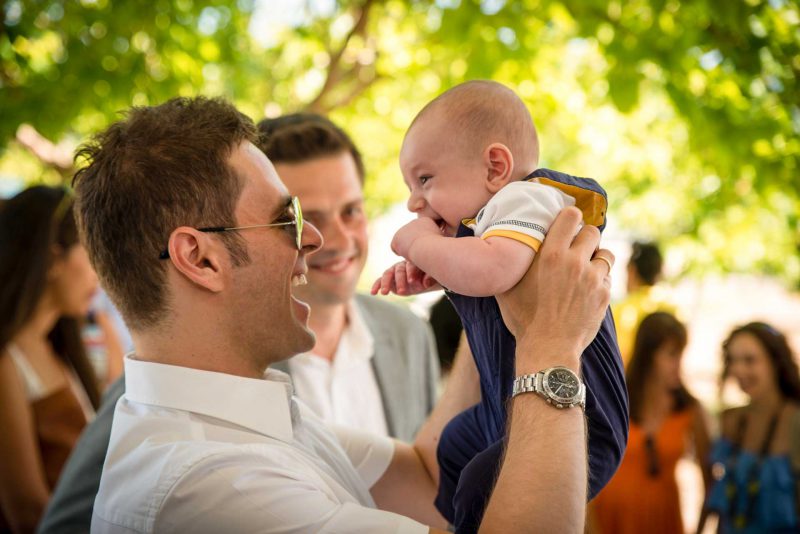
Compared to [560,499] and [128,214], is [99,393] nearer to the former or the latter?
[128,214]

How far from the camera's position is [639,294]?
6078 mm

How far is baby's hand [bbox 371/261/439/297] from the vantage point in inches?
75.9

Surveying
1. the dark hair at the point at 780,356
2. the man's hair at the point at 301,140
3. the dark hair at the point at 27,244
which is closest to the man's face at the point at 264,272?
the man's hair at the point at 301,140

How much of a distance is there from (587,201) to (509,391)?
467 mm

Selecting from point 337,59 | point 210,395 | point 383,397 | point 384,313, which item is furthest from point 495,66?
point 210,395

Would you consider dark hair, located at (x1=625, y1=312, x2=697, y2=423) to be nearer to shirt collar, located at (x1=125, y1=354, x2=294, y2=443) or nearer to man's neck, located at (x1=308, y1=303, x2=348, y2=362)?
man's neck, located at (x1=308, y1=303, x2=348, y2=362)

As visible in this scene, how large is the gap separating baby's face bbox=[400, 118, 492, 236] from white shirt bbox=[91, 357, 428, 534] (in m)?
0.57

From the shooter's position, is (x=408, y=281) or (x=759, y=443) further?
(x=759, y=443)

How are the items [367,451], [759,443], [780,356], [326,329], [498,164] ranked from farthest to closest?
[780,356], [759,443], [326,329], [367,451], [498,164]

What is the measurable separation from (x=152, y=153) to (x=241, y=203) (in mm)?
229

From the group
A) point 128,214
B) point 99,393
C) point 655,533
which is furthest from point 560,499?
point 655,533

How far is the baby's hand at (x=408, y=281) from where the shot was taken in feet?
6.32

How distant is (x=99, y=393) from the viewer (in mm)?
4301

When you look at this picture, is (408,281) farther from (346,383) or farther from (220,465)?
(346,383)
